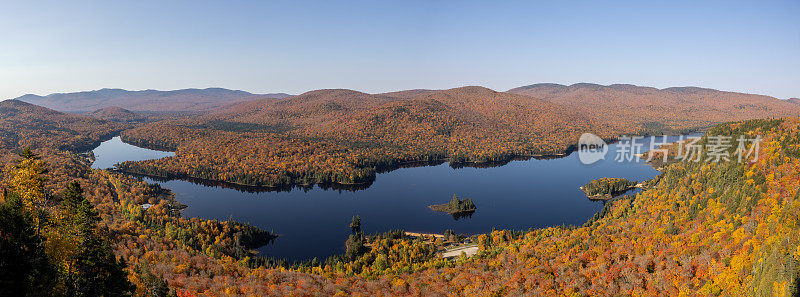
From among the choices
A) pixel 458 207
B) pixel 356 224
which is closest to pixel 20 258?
pixel 356 224

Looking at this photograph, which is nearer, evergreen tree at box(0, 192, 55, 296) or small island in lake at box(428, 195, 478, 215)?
evergreen tree at box(0, 192, 55, 296)

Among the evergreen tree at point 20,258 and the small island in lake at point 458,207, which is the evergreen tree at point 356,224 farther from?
the evergreen tree at point 20,258

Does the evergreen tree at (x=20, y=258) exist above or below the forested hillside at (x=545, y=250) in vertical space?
above

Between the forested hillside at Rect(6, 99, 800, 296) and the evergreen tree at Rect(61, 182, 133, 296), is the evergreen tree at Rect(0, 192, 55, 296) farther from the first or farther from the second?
the evergreen tree at Rect(61, 182, 133, 296)

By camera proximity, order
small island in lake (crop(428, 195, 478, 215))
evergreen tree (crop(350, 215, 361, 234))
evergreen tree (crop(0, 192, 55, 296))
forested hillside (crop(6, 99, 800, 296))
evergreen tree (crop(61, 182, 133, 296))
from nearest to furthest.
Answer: evergreen tree (crop(0, 192, 55, 296)) < evergreen tree (crop(61, 182, 133, 296)) < forested hillside (crop(6, 99, 800, 296)) < evergreen tree (crop(350, 215, 361, 234)) < small island in lake (crop(428, 195, 478, 215))

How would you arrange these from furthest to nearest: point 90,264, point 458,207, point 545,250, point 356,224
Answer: point 458,207 → point 356,224 → point 545,250 → point 90,264

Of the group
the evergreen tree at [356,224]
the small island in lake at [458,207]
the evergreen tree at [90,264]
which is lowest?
the evergreen tree at [356,224]

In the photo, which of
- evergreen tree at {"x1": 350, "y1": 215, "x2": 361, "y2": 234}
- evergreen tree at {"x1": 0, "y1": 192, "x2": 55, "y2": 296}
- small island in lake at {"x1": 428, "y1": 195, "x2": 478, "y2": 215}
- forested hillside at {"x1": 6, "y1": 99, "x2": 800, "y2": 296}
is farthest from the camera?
small island in lake at {"x1": 428, "y1": 195, "x2": 478, "y2": 215}

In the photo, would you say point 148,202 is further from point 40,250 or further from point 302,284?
point 40,250

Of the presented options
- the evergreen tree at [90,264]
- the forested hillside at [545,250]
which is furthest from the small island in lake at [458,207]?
the evergreen tree at [90,264]

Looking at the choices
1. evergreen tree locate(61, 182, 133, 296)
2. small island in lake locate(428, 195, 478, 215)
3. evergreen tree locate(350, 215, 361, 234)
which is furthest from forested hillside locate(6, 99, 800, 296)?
small island in lake locate(428, 195, 478, 215)

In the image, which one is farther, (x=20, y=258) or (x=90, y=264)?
(x=90, y=264)

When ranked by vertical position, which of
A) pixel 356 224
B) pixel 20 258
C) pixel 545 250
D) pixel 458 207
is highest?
pixel 20 258

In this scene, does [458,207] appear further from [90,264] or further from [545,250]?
[90,264]
